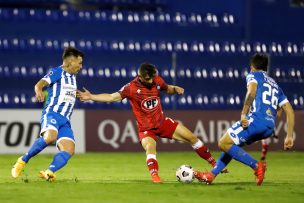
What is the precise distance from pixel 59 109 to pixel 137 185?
1.55 m

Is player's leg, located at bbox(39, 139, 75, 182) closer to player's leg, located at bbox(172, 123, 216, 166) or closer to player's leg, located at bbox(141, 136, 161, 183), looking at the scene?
player's leg, located at bbox(141, 136, 161, 183)

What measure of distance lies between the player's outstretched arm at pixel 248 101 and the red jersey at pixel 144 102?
1.54 meters

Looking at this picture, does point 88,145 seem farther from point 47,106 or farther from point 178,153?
point 47,106

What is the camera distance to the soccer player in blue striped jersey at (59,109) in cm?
1014

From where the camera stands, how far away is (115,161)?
14.7 metres

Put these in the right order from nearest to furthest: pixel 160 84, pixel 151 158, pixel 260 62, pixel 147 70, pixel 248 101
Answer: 1. pixel 248 101
2. pixel 260 62
3. pixel 151 158
4. pixel 147 70
5. pixel 160 84

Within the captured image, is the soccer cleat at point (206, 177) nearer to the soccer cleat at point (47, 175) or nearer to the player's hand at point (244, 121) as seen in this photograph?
the player's hand at point (244, 121)

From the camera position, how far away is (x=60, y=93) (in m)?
10.3

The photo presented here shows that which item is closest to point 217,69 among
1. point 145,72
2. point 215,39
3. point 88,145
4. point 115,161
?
point 215,39

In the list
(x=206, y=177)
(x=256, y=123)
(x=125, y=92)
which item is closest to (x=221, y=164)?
(x=206, y=177)

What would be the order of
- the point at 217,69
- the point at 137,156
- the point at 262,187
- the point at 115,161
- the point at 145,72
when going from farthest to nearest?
the point at 217,69
the point at 137,156
the point at 115,161
the point at 145,72
the point at 262,187

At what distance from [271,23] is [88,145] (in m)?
6.60

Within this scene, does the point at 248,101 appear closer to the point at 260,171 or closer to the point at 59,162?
the point at 260,171

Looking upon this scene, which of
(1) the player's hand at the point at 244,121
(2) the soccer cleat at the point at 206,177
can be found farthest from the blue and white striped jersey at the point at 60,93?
(1) the player's hand at the point at 244,121
